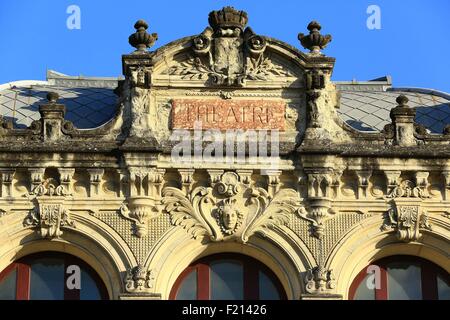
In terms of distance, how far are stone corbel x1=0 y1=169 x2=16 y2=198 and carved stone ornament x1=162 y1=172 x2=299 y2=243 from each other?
3479 millimetres

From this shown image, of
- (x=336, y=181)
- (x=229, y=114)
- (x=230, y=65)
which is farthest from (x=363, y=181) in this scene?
(x=230, y=65)

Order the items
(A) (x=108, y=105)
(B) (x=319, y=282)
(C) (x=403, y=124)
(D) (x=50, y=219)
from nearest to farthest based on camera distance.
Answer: (B) (x=319, y=282)
(D) (x=50, y=219)
(C) (x=403, y=124)
(A) (x=108, y=105)

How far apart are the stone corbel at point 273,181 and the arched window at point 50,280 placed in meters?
4.37

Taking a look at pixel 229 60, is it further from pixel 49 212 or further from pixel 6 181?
pixel 6 181

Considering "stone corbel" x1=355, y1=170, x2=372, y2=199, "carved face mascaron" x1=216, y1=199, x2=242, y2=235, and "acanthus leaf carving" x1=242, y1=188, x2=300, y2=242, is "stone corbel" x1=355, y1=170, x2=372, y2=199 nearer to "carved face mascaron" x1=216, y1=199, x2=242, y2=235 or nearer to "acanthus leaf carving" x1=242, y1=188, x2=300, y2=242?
"acanthus leaf carving" x1=242, y1=188, x2=300, y2=242

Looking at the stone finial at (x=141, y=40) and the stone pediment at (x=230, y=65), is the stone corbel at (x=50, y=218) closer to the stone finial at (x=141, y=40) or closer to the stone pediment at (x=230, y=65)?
the stone pediment at (x=230, y=65)

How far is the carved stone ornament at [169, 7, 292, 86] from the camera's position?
3700 centimetres

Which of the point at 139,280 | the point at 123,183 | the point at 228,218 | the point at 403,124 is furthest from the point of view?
the point at 403,124

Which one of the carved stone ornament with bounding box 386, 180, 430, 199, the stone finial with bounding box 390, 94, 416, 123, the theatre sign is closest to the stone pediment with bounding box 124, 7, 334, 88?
the theatre sign

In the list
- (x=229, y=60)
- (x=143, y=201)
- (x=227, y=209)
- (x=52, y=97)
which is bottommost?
(x=227, y=209)

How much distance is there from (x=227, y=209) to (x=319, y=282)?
2667 millimetres

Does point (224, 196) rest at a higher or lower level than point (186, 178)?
lower

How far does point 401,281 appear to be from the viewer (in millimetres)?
36469

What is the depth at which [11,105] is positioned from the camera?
39500 mm
